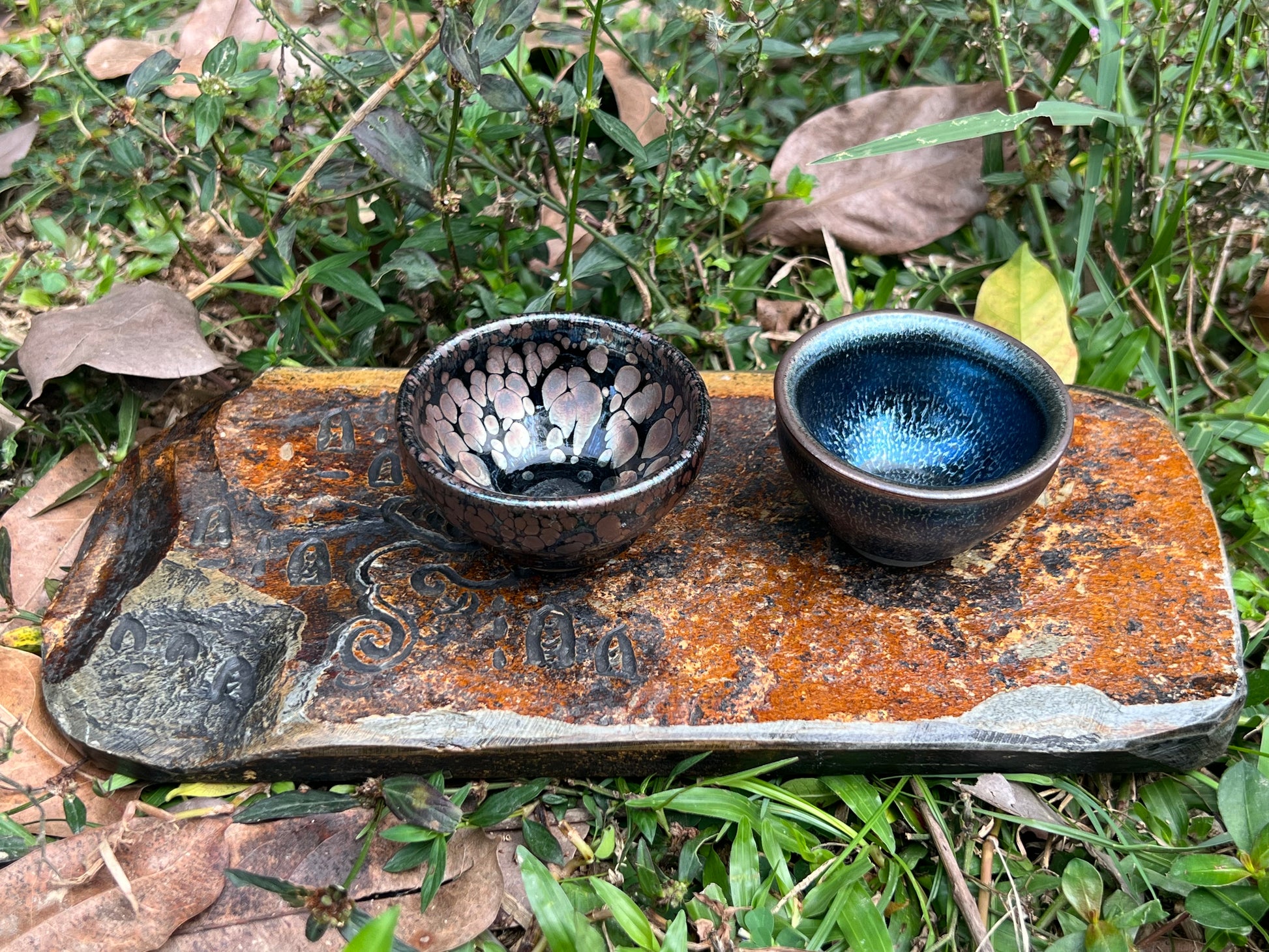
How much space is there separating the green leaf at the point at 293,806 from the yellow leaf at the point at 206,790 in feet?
0.32

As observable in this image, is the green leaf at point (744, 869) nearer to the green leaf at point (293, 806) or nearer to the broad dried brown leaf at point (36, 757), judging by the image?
the green leaf at point (293, 806)

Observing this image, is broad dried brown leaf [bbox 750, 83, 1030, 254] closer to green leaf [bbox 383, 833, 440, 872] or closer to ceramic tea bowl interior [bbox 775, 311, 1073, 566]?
ceramic tea bowl interior [bbox 775, 311, 1073, 566]

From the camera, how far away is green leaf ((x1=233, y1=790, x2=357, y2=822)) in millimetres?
1693

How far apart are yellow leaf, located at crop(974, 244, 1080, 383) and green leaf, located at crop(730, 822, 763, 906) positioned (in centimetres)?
133

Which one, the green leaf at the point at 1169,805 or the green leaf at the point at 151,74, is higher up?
the green leaf at the point at 151,74

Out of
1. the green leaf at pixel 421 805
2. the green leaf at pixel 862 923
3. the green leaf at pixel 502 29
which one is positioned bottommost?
the green leaf at pixel 862 923

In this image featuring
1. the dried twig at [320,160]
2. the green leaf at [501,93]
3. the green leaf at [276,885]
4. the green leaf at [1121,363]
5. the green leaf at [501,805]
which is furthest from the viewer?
the green leaf at [1121,363]


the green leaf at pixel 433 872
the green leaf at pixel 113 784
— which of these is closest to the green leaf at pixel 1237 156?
the green leaf at pixel 433 872

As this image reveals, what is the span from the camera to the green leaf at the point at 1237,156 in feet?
7.21

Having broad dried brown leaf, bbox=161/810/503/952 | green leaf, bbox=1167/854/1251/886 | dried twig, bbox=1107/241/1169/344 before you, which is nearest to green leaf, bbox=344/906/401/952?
broad dried brown leaf, bbox=161/810/503/952

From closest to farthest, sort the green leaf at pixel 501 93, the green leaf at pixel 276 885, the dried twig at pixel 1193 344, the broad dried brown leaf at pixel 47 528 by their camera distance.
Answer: the green leaf at pixel 276 885 → the green leaf at pixel 501 93 → the broad dried brown leaf at pixel 47 528 → the dried twig at pixel 1193 344

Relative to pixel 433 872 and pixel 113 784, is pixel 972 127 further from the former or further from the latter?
pixel 113 784

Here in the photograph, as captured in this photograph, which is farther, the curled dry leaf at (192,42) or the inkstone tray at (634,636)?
the curled dry leaf at (192,42)

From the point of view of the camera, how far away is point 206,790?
5.89 feet
